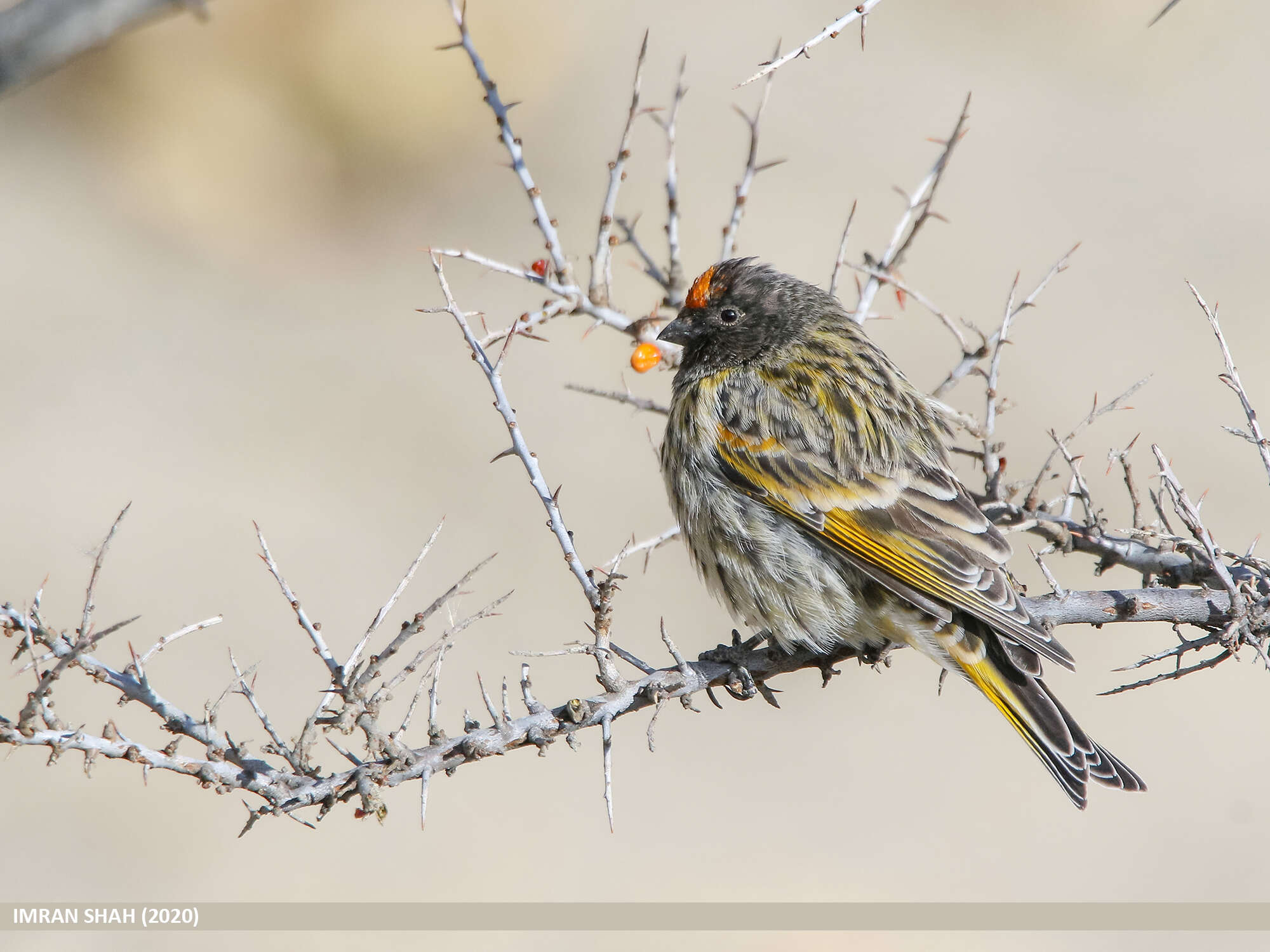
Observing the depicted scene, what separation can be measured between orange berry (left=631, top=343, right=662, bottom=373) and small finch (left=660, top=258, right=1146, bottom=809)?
0.37 m

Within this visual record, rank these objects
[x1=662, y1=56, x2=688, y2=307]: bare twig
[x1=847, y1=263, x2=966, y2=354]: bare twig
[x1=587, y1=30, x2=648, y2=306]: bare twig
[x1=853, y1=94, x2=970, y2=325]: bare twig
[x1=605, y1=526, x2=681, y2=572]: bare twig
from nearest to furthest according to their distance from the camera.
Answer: [x1=605, y1=526, x2=681, y2=572]: bare twig < [x1=847, y1=263, x2=966, y2=354]: bare twig < [x1=587, y1=30, x2=648, y2=306]: bare twig < [x1=853, y1=94, x2=970, y2=325]: bare twig < [x1=662, y1=56, x2=688, y2=307]: bare twig

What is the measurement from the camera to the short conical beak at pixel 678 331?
5391mm

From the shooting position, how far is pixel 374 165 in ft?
44.1

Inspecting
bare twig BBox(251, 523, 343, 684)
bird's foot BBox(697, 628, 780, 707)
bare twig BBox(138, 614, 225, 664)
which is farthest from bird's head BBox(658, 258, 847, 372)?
bare twig BBox(138, 614, 225, 664)

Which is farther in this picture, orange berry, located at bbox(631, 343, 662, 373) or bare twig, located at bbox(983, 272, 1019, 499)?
orange berry, located at bbox(631, 343, 662, 373)

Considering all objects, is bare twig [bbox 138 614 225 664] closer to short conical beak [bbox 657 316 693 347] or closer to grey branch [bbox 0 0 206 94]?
grey branch [bbox 0 0 206 94]

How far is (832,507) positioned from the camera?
4906mm

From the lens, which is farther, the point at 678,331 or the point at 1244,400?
the point at 678,331

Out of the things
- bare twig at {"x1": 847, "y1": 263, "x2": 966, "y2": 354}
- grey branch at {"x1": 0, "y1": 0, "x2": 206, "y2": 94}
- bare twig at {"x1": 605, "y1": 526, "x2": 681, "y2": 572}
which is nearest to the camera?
grey branch at {"x1": 0, "y1": 0, "x2": 206, "y2": 94}

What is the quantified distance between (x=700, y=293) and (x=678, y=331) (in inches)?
8.5

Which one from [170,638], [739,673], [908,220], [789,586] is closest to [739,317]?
[908,220]

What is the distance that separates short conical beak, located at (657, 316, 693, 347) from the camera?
17.7 feet

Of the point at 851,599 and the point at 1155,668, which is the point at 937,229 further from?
the point at 851,599

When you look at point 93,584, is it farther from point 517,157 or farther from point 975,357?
point 975,357
